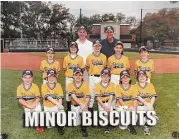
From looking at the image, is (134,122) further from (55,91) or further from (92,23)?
(92,23)

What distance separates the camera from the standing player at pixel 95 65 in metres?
3.61

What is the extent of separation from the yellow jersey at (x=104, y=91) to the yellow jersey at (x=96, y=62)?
266 millimetres

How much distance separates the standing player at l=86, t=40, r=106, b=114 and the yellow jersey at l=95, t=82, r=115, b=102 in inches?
8.7

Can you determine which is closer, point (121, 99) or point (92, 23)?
point (121, 99)

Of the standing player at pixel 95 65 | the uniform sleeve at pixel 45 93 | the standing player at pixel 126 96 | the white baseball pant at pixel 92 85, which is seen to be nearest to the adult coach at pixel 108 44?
the standing player at pixel 95 65

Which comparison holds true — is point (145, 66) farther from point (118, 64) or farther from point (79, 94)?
point (79, 94)

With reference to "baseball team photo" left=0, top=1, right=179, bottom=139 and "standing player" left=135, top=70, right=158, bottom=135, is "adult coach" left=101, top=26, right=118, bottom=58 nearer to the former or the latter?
"baseball team photo" left=0, top=1, right=179, bottom=139

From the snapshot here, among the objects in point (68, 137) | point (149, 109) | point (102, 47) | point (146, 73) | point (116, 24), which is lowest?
point (68, 137)

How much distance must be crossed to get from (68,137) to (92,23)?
Result: 5.33ft

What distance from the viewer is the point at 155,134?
3385mm

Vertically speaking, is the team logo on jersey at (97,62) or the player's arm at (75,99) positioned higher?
the team logo on jersey at (97,62)

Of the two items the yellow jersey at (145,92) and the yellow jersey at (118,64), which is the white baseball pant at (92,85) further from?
the yellow jersey at (145,92)

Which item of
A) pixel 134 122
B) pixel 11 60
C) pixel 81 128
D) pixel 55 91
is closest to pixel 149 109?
pixel 134 122

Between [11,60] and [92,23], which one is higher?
[92,23]
